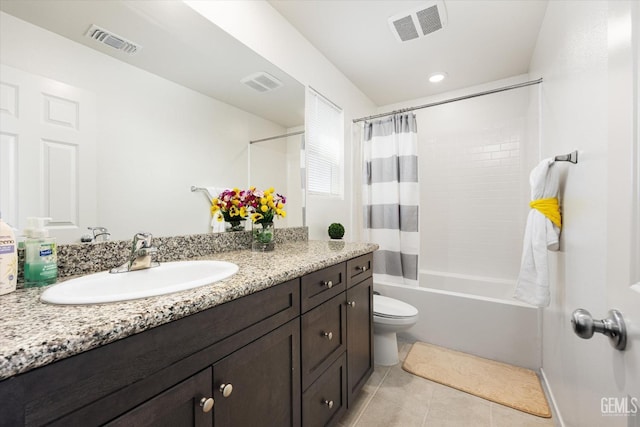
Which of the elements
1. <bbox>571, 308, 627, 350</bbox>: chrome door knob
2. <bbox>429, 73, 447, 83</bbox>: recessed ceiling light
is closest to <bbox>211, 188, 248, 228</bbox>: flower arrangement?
<bbox>571, 308, 627, 350</bbox>: chrome door knob

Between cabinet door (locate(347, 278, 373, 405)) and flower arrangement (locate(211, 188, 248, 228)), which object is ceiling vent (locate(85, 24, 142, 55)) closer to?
flower arrangement (locate(211, 188, 248, 228))

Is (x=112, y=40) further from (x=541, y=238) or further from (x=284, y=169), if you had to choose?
(x=541, y=238)

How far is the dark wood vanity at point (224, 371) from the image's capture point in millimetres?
447

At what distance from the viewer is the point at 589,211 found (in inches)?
39.1

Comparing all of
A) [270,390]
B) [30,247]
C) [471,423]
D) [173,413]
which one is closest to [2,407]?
[173,413]

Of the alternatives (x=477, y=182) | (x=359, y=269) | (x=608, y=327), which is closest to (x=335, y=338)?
(x=359, y=269)

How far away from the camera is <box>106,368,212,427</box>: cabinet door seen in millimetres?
540

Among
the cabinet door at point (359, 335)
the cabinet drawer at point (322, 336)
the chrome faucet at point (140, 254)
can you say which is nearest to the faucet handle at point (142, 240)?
the chrome faucet at point (140, 254)

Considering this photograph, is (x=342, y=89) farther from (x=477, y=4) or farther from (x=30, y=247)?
(x=30, y=247)

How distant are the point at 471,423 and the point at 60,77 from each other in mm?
2335

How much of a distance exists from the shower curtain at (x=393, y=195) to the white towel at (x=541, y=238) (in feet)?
3.32

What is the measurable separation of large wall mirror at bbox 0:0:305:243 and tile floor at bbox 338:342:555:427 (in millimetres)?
1361

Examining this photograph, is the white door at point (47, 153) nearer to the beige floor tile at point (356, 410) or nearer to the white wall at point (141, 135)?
the white wall at point (141, 135)

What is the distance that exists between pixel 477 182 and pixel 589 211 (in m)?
1.90
